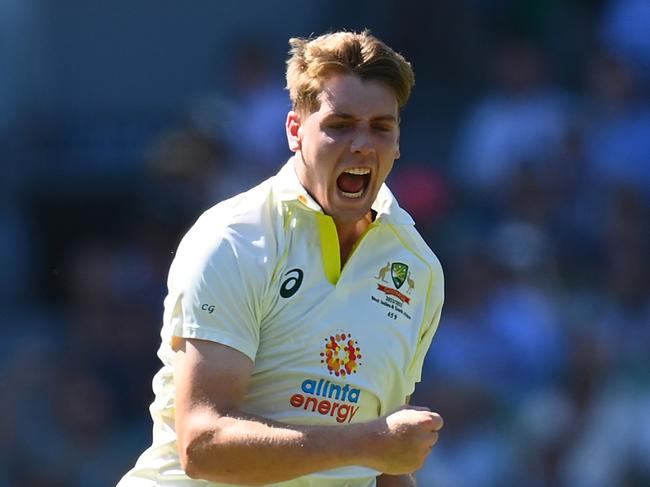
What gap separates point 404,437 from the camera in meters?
3.82

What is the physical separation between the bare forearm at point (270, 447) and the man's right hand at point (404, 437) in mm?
45

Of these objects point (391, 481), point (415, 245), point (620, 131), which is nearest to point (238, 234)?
point (415, 245)

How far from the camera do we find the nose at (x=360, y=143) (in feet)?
13.9

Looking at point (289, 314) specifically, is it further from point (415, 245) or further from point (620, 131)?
point (620, 131)

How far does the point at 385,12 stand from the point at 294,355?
7902 millimetres

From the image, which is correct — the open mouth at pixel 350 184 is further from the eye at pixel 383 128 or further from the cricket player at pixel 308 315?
the eye at pixel 383 128

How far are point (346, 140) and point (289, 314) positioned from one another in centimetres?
55

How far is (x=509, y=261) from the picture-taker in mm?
Result: 9156

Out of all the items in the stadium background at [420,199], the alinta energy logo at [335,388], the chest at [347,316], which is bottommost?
the alinta energy logo at [335,388]

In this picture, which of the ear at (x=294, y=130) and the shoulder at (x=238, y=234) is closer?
the shoulder at (x=238, y=234)

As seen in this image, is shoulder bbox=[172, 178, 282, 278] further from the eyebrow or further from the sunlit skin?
the eyebrow

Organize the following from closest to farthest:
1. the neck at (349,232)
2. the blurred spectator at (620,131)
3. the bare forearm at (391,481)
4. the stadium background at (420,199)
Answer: the neck at (349,232) < the bare forearm at (391,481) < the stadium background at (420,199) < the blurred spectator at (620,131)

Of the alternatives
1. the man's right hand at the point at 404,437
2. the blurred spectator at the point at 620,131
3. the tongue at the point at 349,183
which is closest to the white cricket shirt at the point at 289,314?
the tongue at the point at 349,183

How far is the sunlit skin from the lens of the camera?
13.8ft
